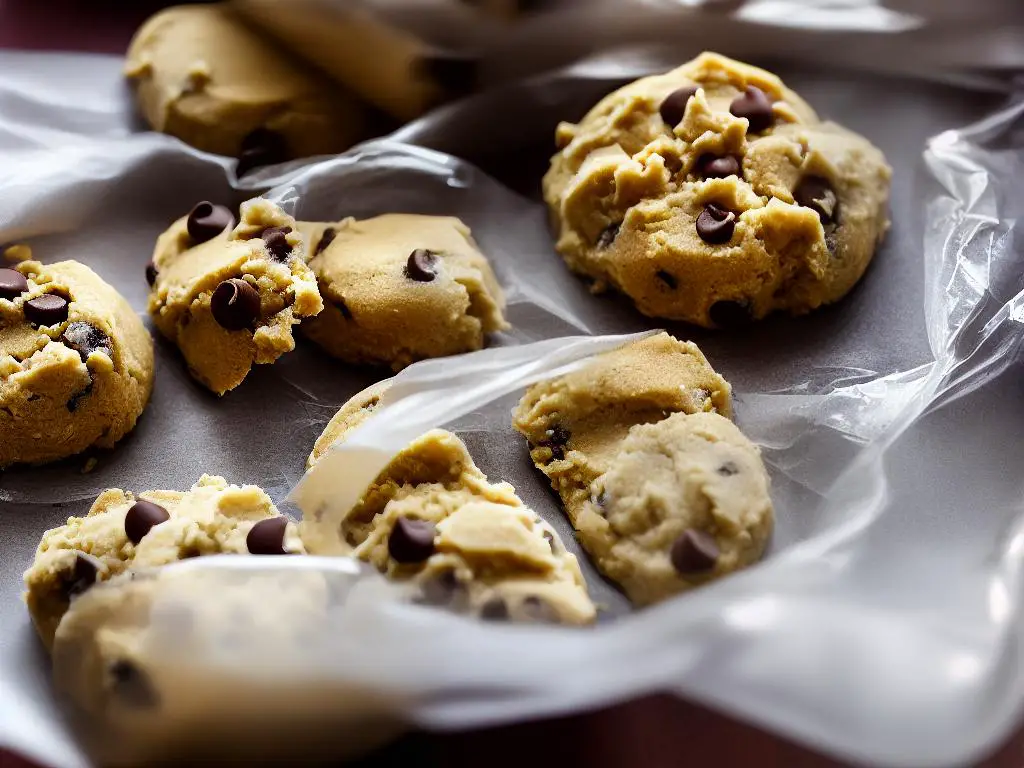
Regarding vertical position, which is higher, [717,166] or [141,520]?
→ [717,166]

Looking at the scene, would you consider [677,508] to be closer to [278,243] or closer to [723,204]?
[723,204]

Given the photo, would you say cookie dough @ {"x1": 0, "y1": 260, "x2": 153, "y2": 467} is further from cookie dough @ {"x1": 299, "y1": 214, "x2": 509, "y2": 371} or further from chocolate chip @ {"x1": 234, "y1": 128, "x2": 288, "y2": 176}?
chocolate chip @ {"x1": 234, "y1": 128, "x2": 288, "y2": 176}

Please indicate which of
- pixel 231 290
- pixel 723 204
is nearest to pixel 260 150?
pixel 231 290

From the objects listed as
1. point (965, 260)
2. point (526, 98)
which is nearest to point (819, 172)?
point (965, 260)

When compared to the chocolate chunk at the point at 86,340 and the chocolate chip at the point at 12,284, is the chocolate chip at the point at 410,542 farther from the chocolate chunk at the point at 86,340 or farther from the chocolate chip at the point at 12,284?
the chocolate chip at the point at 12,284

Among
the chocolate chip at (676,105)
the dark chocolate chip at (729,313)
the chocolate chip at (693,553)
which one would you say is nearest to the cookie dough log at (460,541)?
the chocolate chip at (693,553)

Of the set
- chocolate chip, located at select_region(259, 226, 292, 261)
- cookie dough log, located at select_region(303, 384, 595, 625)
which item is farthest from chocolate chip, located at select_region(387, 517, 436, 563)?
chocolate chip, located at select_region(259, 226, 292, 261)
